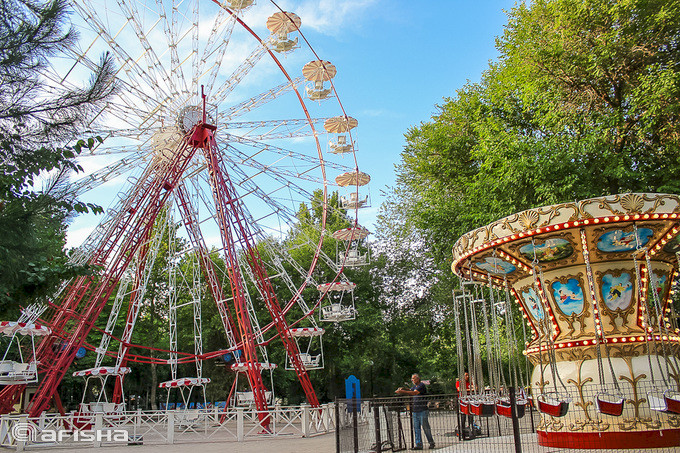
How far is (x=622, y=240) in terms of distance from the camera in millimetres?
9492

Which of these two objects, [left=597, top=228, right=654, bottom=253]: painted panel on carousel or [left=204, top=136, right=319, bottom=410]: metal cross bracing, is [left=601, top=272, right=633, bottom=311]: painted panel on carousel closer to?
[left=597, top=228, right=654, bottom=253]: painted panel on carousel

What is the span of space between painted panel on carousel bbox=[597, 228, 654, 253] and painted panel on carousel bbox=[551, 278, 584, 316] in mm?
906

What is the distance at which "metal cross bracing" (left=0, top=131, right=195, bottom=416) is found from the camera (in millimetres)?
17016

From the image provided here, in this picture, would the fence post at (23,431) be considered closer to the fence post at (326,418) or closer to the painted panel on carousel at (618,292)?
the fence post at (326,418)

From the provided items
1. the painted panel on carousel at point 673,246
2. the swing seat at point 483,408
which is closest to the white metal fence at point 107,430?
the swing seat at point 483,408

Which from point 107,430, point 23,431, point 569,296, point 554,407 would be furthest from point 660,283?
point 23,431

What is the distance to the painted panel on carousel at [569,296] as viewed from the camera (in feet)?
33.3

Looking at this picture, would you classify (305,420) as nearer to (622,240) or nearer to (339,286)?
(339,286)

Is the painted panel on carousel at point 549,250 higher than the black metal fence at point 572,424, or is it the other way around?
the painted panel on carousel at point 549,250

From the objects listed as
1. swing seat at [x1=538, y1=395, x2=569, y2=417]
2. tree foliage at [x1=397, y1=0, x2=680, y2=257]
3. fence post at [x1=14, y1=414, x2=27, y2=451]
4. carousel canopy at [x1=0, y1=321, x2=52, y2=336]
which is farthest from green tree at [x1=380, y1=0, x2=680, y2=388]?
fence post at [x1=14, y1=414, x2=27, y2=451]

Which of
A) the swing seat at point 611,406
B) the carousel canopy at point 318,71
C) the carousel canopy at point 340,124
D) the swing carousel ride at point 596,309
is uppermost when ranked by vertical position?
the carousel canopy at point 318,71

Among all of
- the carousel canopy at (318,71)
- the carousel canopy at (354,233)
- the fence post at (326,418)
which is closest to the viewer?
the fence post at (326,418)

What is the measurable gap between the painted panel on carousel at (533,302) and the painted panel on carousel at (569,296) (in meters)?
0.45

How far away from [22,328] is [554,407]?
14544 millimetres
